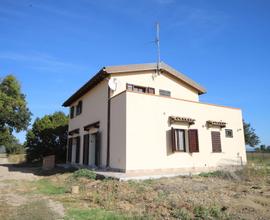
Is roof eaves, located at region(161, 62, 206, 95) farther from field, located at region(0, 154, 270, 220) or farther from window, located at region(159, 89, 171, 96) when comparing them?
field, located at region(0, 154, 270, 220)

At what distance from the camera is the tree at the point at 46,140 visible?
25.2 m

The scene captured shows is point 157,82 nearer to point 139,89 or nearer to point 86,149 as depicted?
point 139,89

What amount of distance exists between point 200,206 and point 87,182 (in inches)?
230

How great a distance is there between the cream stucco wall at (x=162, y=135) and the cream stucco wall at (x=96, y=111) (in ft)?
8.51

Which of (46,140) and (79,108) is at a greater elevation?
(79,108)

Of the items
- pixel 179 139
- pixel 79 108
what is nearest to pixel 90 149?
pixel 79 108

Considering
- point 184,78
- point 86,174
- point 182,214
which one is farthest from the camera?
point 184,78

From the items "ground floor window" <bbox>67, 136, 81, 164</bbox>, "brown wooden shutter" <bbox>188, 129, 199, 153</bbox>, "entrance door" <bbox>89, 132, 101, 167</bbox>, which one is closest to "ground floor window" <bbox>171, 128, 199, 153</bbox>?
"brown wooden shutter" <bbox>188, 129, 199, 153</bbox>

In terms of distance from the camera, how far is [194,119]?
14422 mm

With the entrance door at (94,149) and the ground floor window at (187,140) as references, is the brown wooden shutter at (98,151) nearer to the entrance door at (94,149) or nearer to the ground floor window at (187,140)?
the entrance door at (94,149)

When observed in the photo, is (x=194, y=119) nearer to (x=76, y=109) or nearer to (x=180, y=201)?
(x=180, y=201)

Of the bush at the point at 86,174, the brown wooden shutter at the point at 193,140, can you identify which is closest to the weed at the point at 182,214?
the bush at the point at 86,174

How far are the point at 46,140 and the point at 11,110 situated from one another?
913cm

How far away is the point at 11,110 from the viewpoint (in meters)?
30.9
